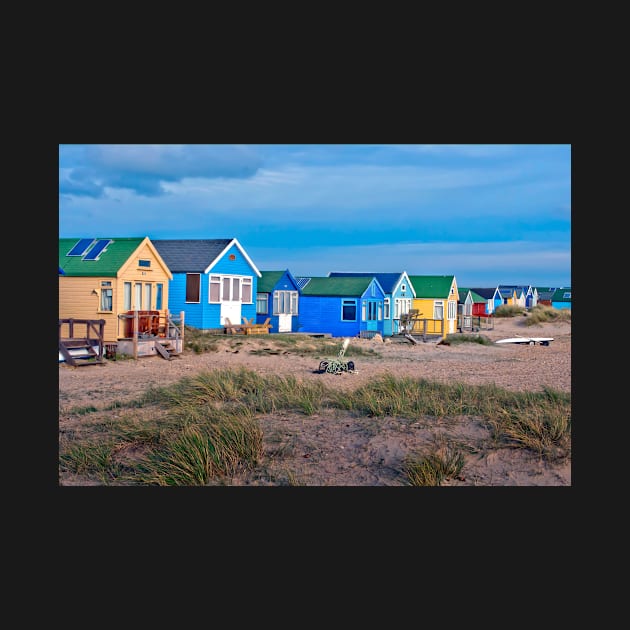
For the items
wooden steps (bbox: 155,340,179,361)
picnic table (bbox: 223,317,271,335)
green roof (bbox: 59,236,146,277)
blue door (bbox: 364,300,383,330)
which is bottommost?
wooden steps (bbox: 155,340,179,361)

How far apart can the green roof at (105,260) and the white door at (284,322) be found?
11.7m

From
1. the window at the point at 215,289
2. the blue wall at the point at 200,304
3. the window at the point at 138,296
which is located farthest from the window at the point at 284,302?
the window at the point at 138,296

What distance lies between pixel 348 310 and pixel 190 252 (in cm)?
825

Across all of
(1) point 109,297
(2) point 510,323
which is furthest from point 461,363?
(2) point 510,323

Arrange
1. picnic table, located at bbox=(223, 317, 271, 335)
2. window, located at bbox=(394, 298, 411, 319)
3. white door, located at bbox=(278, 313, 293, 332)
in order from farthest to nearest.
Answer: window, located at bbox=(394, 298, 411, 319) → white door, located at bbox=(278, 313, 293, 332) → picnic table, located at bbox=(223, 317, 271, 335)

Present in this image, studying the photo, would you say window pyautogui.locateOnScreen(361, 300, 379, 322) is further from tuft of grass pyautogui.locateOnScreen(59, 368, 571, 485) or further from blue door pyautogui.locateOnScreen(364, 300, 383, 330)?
tuft of grass pyautogui.locateOnScreen(59, 368, 571, 485)

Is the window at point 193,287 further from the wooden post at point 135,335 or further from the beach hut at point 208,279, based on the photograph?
the wooden post at point 135,335

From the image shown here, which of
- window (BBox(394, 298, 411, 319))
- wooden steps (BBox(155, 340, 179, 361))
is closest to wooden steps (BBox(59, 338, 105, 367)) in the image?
wooden steps (BBox(155, 340, 179, 361))

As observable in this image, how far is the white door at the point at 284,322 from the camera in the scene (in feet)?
106

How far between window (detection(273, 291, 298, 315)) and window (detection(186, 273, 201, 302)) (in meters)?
5.38

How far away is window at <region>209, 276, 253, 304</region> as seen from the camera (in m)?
28.3

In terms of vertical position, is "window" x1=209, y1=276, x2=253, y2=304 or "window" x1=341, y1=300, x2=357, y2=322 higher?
"window" x1=209, y1=276, x2=253, y2=304

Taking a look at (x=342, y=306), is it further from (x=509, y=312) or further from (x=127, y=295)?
(x=509, y=312)

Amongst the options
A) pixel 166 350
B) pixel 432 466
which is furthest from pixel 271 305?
pixel 432 466
